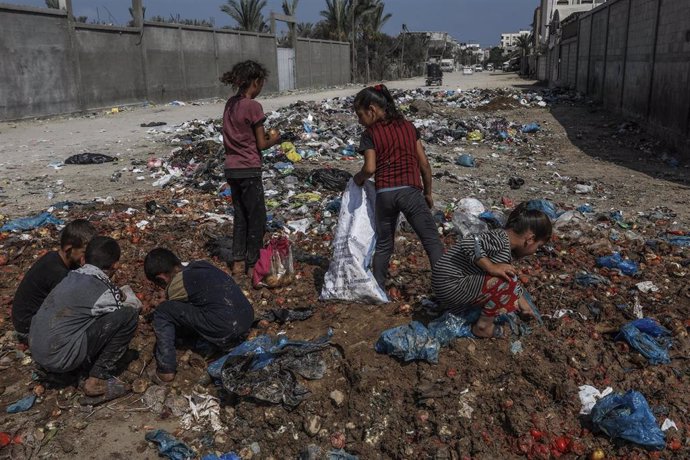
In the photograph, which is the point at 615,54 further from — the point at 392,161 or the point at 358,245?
the point at 358,245

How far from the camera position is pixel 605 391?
9.29ft

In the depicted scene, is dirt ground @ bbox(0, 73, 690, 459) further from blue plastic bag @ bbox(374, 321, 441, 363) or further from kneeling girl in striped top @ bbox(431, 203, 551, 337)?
kneeling girl in striped top @ bbox(431, 203, 551, 337)

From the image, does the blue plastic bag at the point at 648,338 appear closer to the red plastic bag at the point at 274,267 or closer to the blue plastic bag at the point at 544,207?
the red plastic bag at the point at 274,267

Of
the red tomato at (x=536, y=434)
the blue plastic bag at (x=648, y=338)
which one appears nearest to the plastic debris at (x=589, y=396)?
the red tomato at (x=536, y=434)

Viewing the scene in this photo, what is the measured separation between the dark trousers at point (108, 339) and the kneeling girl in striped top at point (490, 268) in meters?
1.80

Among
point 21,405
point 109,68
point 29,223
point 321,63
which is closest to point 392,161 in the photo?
point 21,405

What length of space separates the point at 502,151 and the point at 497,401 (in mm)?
8484

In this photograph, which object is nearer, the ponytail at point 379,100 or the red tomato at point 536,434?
the red tomato at point 536,434

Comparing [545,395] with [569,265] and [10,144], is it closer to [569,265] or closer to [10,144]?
[569,265]

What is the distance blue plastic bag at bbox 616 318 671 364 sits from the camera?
303 cm

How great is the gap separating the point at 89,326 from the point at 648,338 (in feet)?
10.3

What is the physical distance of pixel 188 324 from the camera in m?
3.30

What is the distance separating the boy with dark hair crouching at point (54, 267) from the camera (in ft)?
10.8

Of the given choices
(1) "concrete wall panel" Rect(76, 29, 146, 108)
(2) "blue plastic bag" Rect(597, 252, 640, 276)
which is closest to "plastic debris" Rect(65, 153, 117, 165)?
(2) "blue plastic bag" Rect(597, 252, 640, 276)
